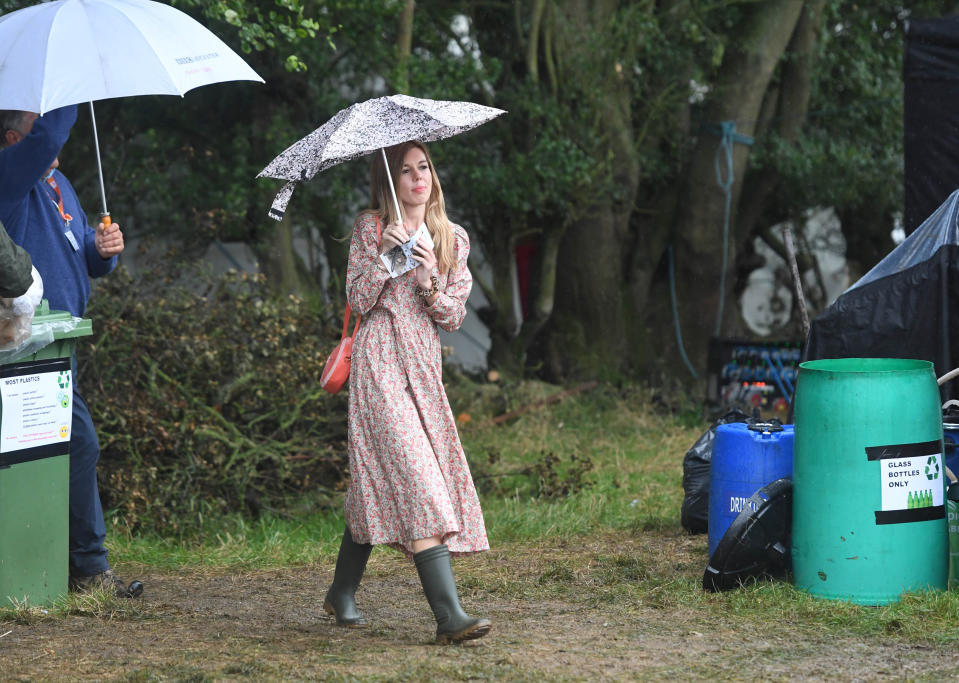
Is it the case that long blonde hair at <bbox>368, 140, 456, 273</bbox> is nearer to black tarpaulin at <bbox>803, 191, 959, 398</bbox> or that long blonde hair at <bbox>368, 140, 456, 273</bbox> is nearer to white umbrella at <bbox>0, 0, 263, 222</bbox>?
white umbrella at <bbox>0, 0, 263, 222</bbox>

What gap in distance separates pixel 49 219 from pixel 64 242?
110mm

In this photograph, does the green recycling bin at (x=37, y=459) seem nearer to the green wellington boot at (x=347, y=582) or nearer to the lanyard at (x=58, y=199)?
the lanyard at (x=58, y=199)

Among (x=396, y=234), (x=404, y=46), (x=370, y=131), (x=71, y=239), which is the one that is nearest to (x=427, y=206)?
(x=396, y=234)

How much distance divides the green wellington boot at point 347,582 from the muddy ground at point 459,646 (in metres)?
0.06

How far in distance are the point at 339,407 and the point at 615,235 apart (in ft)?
15.2

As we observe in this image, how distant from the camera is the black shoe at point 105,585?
5.05 meters

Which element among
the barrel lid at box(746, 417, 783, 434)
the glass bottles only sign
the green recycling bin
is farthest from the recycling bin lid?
the glass bottles only sign

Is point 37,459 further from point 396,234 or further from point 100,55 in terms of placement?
point 396,234

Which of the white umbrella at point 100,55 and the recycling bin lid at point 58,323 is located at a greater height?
the white umbrella at point 100,55

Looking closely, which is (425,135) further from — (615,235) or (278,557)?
(615,235)

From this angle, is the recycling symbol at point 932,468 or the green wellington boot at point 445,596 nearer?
the green wellington boot at point 445,596

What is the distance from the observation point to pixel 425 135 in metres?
4.26

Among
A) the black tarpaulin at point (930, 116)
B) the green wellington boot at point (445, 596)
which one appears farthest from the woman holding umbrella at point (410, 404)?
the black tarpaulin at point (930, 116)

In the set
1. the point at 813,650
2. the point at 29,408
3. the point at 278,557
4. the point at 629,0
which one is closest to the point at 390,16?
the point at 629,0
